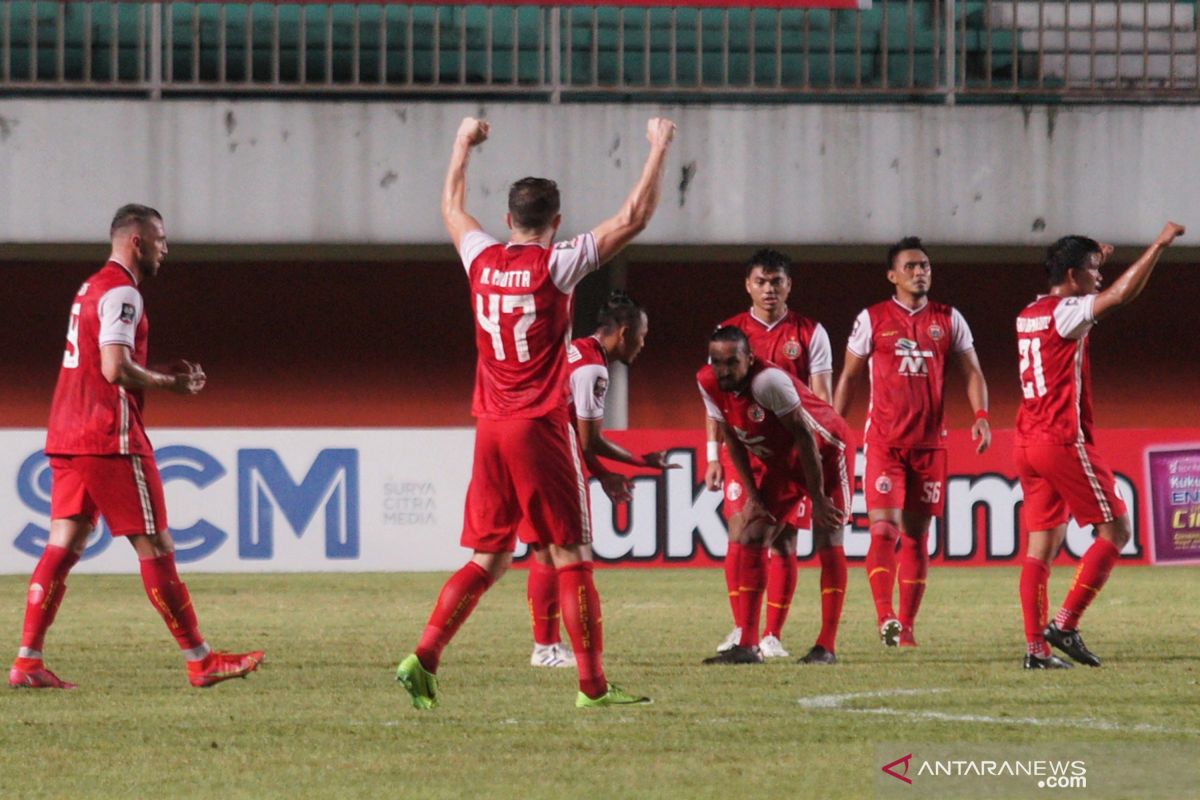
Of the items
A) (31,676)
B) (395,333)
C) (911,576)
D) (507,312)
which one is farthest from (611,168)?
(507,312)

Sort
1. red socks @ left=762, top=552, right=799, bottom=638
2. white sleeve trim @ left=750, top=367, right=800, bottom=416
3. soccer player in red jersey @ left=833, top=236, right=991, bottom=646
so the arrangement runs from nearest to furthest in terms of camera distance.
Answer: white sleeve trim @ left=750, top=367, right=800, bottom=416
red socks @ left=762, top=552, right=799, bottom=638
soccer player in red jersey @ left=833, top=236, right=991, bottom=646

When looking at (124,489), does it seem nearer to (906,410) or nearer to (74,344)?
(74,344)

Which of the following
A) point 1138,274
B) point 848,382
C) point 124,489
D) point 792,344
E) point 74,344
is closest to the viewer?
point 124,489

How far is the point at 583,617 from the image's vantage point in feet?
22.1

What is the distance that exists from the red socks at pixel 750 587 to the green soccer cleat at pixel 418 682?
215cm

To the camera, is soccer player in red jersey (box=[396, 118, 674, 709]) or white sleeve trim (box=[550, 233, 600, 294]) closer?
white sleeve trim (box=[550, 233, 600, 294])

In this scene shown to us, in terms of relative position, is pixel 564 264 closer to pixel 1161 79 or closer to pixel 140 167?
pixel 140 167

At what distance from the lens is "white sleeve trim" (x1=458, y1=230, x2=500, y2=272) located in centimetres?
679

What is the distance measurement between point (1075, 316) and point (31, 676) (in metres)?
4.39

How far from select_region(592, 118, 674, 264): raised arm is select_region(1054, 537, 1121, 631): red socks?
3.13 meters

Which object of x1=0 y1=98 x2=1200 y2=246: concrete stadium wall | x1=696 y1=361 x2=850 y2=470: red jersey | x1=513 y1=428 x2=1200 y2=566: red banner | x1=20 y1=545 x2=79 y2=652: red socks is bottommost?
x1=513 y1=428 x2=1200 y2=566: red banner

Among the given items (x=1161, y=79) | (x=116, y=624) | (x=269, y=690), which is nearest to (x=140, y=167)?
(x=116, y=624)

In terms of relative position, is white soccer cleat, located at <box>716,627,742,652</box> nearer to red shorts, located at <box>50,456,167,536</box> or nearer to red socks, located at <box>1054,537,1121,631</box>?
red socks, located at <box>1054,537,1121,631</box>

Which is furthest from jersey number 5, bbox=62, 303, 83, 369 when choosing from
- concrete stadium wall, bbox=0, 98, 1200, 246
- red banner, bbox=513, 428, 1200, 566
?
concrete stadium wall, bbox=0, 98, 1200, 246
